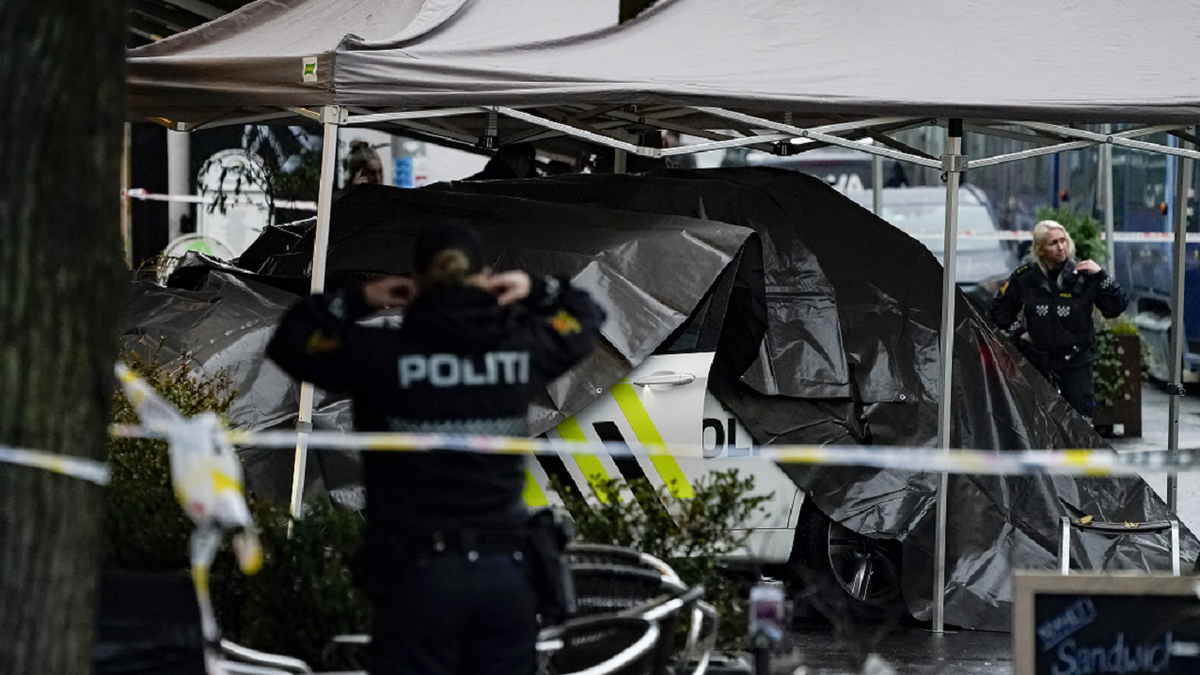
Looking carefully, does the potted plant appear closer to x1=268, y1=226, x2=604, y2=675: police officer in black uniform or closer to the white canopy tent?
the white canopy tent

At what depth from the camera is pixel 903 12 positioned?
773 centimetres

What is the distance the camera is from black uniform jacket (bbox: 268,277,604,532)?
386cm

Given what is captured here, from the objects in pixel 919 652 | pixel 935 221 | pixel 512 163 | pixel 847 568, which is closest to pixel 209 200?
pixel 512 163

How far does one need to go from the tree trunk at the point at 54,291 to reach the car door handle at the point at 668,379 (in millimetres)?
3348

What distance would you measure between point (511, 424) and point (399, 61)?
2.77 meters

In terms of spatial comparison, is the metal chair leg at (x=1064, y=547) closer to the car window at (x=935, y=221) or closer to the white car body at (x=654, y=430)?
the white car body at (x=654, y=430)

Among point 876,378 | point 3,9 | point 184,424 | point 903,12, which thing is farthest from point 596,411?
point 3,9

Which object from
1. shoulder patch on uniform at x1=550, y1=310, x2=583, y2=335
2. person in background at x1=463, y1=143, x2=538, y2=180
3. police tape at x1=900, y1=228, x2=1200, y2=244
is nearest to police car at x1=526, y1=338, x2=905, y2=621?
shoulder patch on uniform at x1=550, y1=310, x2=583, y2=335

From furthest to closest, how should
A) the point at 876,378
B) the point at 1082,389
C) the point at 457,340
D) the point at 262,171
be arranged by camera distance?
1. the point at 262,171
2. the point at 1082,389
3. the point at 876,378
4. the point at 457,340

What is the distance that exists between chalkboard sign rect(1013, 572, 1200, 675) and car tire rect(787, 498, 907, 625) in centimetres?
255

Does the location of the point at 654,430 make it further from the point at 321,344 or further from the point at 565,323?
the point at 321,344

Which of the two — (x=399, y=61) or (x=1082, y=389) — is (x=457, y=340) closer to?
(x=399, y=61)

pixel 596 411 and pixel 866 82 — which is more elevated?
pixel 866 82

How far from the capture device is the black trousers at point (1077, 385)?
10180 mm
